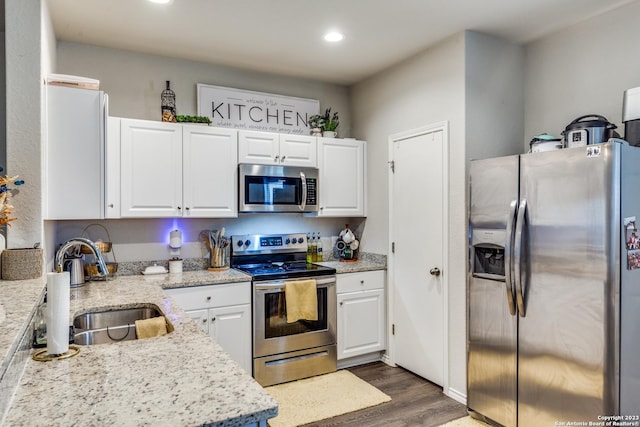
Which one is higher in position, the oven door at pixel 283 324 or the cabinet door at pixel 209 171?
the cabinet door at pixel 209 171

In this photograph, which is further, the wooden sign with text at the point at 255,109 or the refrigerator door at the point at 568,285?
the wooden sign with text at the point at 255,109

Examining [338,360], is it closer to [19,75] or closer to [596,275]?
[596,275]

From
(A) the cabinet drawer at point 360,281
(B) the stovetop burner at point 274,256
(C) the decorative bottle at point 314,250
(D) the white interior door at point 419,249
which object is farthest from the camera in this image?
(C) the decorative bottle at point 314,250

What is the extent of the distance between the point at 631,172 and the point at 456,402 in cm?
190

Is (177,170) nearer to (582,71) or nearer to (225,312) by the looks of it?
(225,312)

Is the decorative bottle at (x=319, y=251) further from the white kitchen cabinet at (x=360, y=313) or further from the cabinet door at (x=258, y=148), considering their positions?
the cabinet door at (x=258, y=148)

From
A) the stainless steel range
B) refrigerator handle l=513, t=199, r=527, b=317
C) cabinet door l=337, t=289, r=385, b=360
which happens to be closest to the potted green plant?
the stainless steel range

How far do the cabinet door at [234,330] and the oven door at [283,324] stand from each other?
6cm

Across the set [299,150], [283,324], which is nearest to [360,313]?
[283,324]

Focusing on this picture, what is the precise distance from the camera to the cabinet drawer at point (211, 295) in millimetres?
2936

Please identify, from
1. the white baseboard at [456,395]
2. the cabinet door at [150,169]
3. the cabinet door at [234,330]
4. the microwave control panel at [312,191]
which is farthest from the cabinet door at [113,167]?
the white baseboard at [456,395]

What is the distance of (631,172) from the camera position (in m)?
2.07

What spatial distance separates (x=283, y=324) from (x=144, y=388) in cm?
220

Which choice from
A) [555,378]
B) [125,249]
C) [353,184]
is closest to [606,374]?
[555,378]
